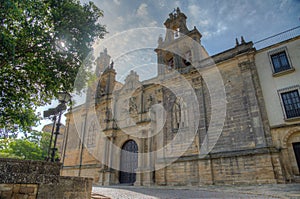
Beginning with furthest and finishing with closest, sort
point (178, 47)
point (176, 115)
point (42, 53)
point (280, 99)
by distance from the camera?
1. point (178, 47)
2. point (176, 115)
3. point (280, 99)
4. point (42, 53)

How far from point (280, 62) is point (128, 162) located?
13373mm

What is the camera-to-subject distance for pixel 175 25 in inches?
765

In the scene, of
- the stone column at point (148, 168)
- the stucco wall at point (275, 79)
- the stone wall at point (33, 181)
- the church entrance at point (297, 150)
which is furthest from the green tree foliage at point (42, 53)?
the church entrance at point (297, 150)

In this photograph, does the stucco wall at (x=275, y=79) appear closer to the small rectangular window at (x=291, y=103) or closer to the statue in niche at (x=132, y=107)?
the small rectangular window at (x=291, y=103)

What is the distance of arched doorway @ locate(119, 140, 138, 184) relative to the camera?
53.7ft

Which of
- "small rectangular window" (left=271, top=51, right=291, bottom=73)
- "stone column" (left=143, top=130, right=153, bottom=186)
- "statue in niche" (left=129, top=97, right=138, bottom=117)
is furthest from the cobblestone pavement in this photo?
"statue in niche" (left=129, top=97, right=138, bottom=117)

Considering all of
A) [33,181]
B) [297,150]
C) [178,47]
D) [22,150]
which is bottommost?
[33,181]

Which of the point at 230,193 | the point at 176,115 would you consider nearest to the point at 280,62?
the point at 176,115

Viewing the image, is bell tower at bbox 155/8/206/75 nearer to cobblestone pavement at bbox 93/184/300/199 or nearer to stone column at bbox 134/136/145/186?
stone column at bbox 134/136/145/186

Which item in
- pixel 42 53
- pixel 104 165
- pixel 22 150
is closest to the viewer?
pixel 42 53

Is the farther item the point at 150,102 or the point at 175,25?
the point at 175,25

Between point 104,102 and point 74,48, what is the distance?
40.8ft

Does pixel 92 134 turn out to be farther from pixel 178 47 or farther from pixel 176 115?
pixel 178 47

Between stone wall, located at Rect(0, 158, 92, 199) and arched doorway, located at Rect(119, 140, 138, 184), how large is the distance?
11636 millimetres
